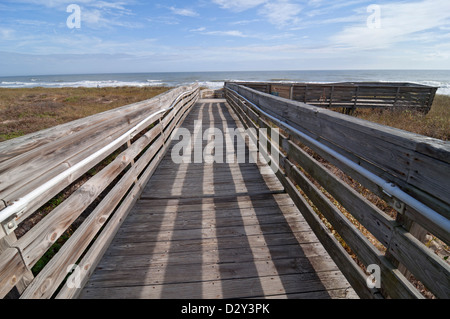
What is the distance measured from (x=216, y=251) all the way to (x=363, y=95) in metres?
14.5

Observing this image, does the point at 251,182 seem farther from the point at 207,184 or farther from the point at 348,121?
the point at 348,121

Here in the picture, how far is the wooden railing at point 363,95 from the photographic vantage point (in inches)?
503

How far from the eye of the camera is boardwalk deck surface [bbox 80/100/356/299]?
1925 mm

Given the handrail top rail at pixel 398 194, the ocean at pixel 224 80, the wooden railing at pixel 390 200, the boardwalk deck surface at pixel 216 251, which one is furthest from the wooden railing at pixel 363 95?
the ocean at pixel 224 80

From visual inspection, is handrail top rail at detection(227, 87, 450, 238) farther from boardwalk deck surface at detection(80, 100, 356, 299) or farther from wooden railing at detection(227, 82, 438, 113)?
wooden railing at detection(227, 82, 438, 113)

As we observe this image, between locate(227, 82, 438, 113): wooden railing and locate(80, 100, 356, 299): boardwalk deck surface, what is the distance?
1158cm

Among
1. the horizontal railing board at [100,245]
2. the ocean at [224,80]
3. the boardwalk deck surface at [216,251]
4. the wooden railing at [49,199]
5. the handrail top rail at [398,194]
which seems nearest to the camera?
the handrail top rail at [398,194]

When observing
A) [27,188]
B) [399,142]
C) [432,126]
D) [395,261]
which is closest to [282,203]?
[395,261]

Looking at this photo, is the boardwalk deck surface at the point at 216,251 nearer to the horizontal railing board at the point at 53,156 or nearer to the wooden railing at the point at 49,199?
the wooden railing at the point at 49,199

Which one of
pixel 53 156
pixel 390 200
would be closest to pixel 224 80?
pixel 53 156

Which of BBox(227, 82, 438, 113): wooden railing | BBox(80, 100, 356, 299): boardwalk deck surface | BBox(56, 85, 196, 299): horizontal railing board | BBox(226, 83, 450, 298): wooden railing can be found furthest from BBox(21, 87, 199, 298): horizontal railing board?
BBox(227, 82, 438, 113): wooden railing

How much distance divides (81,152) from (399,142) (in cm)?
232

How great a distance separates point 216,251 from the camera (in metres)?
2.34

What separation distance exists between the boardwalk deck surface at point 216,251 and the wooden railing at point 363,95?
1158 cm
